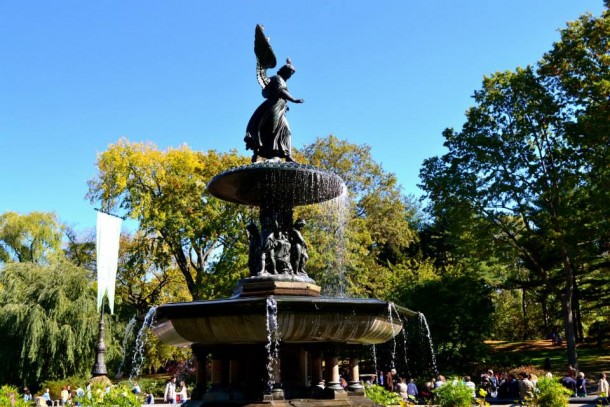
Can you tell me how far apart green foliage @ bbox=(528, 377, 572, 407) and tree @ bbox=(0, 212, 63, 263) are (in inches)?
1328

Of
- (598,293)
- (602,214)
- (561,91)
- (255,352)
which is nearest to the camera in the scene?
(255,352)

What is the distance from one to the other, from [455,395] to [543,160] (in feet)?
61.6

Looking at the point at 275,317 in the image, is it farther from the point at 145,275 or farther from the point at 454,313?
the point at 145,275

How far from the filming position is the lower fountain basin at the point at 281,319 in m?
9.39

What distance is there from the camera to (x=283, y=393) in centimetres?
978

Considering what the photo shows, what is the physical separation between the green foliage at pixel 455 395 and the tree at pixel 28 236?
3244cm

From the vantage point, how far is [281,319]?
30.9ft

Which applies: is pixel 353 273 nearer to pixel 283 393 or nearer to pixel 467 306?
pixel 467 306

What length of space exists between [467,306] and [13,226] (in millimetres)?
27460

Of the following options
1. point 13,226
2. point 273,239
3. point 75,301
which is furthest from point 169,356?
point 273,239

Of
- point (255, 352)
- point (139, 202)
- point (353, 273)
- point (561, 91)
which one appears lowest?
point (255, 352)

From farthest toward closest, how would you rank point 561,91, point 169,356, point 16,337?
point 169,356
point 16,337
point 561,91

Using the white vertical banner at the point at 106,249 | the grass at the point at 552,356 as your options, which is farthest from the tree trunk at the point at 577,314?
the white vertical banner at the point at 106,249

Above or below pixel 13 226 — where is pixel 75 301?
below
